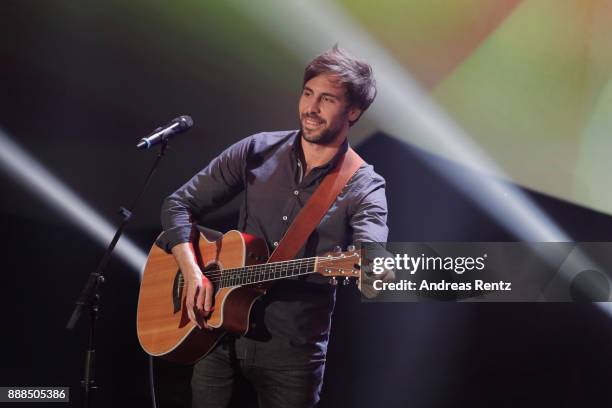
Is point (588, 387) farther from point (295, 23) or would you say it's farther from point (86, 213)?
point (86, 213)

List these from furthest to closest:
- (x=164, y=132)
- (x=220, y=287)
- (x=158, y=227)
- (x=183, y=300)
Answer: (x=158, y=227)
(x=164, y=132)
(x=183, y=300)
(x=220, y=287)

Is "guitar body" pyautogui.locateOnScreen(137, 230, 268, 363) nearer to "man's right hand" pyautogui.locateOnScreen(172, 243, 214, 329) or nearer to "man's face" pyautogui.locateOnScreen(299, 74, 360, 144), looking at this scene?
"man's right hand" pyautogui.locateOnScreen(172, 243, 214, 329)

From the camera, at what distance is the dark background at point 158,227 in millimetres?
3295

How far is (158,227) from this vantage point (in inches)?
148

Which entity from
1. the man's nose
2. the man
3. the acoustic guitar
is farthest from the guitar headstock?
the man's nose

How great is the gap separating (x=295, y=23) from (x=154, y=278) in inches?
58.0

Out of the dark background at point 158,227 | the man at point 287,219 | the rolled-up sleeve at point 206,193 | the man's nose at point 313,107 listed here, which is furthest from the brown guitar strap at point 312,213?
the dark background at point 158,227

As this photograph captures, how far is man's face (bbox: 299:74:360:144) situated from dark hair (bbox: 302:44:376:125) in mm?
47

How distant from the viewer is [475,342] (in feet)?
10.9

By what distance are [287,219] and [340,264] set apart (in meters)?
0.41

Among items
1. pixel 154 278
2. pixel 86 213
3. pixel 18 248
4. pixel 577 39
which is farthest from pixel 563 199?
pixel 18 248

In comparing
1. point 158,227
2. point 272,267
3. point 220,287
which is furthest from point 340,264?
point 158,227

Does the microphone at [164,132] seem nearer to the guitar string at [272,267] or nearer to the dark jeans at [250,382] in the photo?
the guitar string at [272,267]

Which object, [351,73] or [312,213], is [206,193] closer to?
[312,213]
